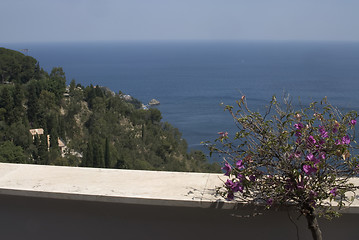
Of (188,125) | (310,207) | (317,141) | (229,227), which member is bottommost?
(188,125)

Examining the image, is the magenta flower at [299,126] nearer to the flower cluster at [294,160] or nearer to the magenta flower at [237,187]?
the flower cluster at [294,160]

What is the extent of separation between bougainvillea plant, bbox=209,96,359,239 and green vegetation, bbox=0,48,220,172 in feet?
78.5

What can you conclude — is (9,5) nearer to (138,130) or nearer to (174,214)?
(138,130)

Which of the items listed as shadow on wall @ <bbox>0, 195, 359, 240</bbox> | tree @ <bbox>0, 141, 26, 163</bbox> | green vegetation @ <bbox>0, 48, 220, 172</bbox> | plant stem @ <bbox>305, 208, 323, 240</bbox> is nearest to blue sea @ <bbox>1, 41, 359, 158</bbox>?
green vegetation @ <bbox>0, 48, 220, 172</bbox>

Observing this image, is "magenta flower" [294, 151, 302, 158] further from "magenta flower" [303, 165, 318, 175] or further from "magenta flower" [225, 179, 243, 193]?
"magenta flower" [225, 179, 243, 193]

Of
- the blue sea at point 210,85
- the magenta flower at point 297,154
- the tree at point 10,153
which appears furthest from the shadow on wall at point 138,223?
the blue sea at point 210,85

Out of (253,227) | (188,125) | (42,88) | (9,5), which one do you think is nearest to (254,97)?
(188,125)

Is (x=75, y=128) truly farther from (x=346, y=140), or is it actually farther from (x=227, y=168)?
(x=346, y=140)

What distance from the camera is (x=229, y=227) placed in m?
1.32

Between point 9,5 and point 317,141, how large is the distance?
95431 millimetres

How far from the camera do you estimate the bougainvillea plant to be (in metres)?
1.13

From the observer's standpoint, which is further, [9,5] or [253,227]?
[9,5]

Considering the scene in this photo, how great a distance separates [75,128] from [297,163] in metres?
32.6

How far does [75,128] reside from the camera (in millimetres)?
32688
